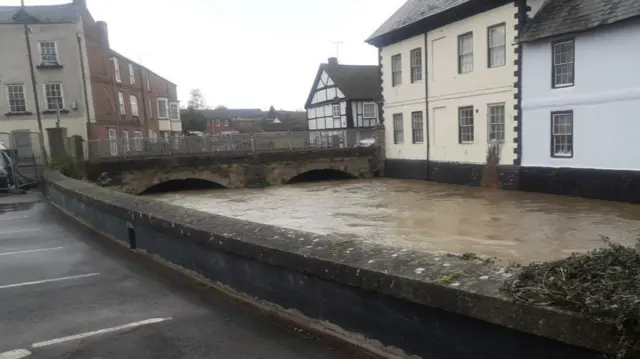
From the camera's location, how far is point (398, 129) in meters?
29.3

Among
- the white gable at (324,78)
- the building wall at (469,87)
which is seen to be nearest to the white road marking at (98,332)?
the building wall at (469,87)

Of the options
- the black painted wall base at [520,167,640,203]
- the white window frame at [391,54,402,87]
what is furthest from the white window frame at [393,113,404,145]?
the black painted wall base at [520,167,640,203]

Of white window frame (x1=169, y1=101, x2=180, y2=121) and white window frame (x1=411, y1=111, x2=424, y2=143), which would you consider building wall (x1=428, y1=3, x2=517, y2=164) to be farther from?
white window frame (x1=169, y1=101, x2=180, y2=121)

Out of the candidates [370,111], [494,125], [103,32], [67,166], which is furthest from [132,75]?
[494,125]

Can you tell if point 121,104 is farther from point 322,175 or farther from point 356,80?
point 356,80

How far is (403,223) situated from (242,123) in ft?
270

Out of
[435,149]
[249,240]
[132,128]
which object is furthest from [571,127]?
[132,128]

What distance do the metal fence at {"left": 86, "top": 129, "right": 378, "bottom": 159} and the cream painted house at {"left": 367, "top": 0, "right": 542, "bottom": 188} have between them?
8.76 ft

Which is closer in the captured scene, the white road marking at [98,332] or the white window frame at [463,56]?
the white road marking at [98,332]

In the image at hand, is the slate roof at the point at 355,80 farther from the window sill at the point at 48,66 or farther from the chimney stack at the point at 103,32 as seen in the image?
the window sill at the point at 48,66

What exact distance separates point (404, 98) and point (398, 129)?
79.8 inches

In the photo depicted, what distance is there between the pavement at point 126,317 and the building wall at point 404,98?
72.6 ft

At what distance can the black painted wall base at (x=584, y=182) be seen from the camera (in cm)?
1675

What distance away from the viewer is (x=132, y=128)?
1678 inches
